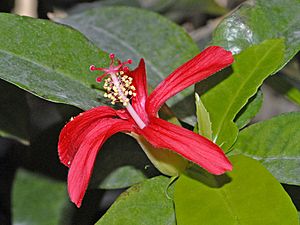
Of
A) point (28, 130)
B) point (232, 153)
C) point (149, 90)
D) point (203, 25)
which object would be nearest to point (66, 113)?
point (28, 130)

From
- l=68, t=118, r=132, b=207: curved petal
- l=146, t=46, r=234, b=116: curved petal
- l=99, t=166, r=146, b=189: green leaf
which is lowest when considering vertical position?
l=99, t=166, r=146, b=189: green leaf

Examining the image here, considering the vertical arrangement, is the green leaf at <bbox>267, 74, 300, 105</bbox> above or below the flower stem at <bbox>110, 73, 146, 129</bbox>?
below

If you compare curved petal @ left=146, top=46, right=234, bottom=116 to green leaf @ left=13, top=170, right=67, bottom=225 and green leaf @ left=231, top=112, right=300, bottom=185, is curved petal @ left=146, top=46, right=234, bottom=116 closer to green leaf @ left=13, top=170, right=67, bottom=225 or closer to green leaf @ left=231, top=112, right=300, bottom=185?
green leaf @ left=231, top=112, right=300, bottom=185

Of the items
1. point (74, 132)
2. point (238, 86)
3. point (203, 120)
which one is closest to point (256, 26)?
point (238, 86)

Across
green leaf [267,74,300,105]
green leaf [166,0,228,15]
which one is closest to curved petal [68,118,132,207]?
green leaf [267,74,300,105]

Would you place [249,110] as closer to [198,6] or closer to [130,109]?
[130,109]

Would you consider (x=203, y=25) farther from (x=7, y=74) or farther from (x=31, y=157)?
(x=7, y=74)

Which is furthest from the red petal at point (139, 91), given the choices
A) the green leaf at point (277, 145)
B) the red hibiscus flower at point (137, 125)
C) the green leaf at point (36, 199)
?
the green leaf at point (36, 199)
